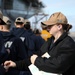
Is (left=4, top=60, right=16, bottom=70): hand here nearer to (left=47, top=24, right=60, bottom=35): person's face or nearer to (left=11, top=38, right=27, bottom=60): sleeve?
(left=47, top=24, right=60, bottom=35): person's face

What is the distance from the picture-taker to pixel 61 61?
11.5 ft

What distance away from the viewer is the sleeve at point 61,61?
351 cm

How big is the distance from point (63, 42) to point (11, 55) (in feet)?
5.57

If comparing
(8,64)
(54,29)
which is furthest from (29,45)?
(54,29)

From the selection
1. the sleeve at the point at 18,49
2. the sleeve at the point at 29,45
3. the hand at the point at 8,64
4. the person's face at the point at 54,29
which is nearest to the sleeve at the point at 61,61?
the person's face at the point at 54,29

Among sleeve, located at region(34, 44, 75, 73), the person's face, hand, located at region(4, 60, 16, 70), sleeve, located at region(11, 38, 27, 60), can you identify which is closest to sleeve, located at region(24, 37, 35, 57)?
sleeve, located at region(11, 38, 27, 60)

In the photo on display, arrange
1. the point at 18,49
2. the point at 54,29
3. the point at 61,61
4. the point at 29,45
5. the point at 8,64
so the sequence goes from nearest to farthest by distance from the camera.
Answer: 1. the point at 61,61
2. the point at 54,29
3. the point at 8,64
4. the point at 18,49
5. the point at 29,45

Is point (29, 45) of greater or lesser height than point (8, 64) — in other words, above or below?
below

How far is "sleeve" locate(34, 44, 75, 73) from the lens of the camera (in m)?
3.51

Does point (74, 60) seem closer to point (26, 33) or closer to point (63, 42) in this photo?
point (63, 42)

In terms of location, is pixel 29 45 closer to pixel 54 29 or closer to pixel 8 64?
pixel 8 64

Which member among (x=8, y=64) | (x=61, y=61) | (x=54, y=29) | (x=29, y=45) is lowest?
(x=29, y=45)

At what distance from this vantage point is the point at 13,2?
102 feet

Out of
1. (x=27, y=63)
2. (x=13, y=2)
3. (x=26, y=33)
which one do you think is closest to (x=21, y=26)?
(x=26, y=33)
